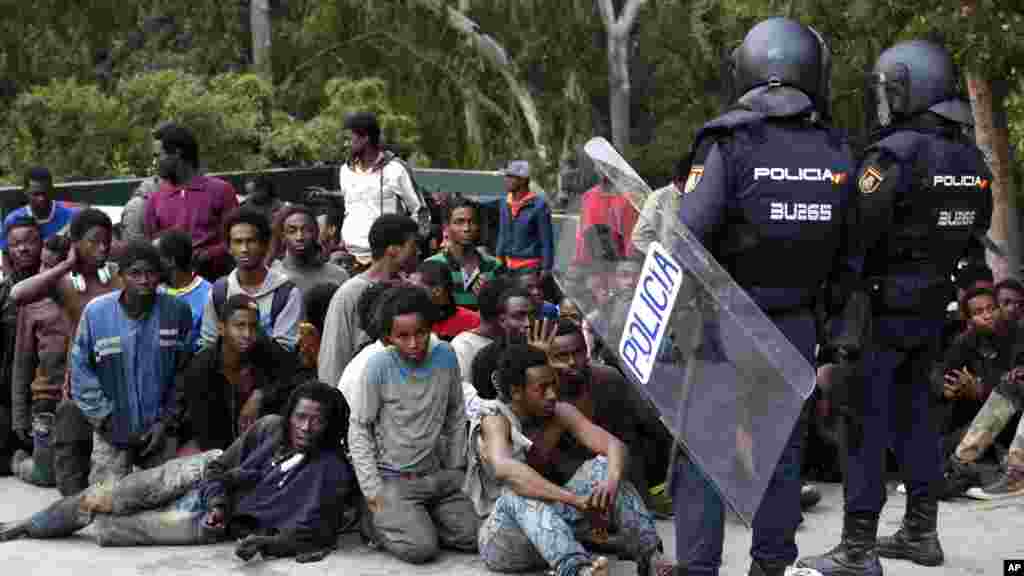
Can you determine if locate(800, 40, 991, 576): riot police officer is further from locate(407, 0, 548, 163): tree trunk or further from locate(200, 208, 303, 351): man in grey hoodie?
locate(407, 0, 548, 163): tree trunk

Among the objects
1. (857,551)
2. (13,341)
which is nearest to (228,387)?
(13,341)

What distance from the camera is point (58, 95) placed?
1933 centimetres

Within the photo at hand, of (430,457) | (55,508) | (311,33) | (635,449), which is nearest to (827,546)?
(635,449)

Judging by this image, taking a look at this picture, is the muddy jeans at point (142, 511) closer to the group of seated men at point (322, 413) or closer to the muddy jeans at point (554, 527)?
the group of seated men at point (322, 413)

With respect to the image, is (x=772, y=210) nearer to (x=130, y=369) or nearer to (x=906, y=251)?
(x=906, y=251)

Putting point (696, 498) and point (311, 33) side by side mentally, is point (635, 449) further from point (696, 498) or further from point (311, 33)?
point (311, 33)

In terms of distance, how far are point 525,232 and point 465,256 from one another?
1.58m

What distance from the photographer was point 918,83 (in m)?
6.80

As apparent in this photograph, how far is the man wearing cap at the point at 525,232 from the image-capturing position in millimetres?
11422

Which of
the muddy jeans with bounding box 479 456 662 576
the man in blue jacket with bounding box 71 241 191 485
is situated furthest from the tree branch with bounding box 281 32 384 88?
the muddy jeans with bounding box 479 456 662 576

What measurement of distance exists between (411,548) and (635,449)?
1.23 metres

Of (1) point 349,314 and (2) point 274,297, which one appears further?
(2) point 274,297

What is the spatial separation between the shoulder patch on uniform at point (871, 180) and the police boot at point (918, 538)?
124 cm

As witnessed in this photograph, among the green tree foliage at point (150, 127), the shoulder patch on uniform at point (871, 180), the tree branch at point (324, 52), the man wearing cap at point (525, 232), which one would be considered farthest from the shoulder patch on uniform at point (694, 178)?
the tree branch at point (324, 52)
